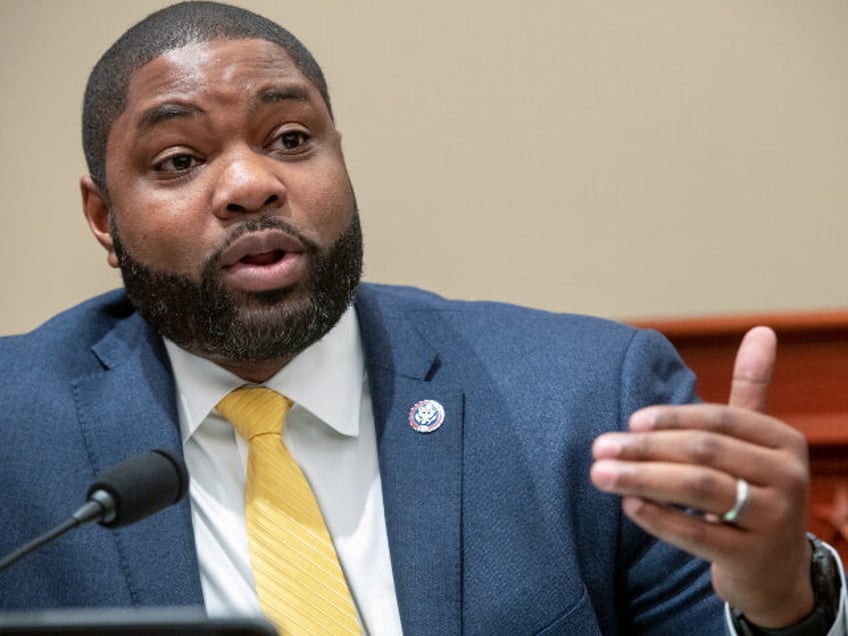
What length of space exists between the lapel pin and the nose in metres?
0.39

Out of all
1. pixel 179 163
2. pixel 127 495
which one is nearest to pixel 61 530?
pixel 127 495

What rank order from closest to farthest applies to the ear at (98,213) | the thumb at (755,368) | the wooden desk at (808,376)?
the thumb at (755,368), the ear at (98,213), the wooden desk at (808,376)

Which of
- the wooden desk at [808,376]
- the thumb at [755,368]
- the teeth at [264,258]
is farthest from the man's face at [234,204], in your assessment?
the wooden desk at [808,376]

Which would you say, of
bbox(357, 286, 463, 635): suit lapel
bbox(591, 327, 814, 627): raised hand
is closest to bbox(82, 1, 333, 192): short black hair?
bbox(357, 286, 463, 635): suit lapel

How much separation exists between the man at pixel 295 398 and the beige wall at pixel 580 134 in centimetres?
52

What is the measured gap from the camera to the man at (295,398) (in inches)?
69.4

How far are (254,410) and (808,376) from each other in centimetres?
121

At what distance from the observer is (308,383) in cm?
191

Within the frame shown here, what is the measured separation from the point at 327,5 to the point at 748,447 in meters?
1.58

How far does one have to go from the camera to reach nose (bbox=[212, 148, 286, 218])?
1791mm

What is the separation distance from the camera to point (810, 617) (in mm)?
1453

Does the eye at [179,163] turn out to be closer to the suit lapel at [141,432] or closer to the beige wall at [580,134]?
the suit lapel at [141,432]

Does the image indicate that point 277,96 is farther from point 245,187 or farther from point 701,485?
point 701,485

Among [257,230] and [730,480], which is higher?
[257,230]
